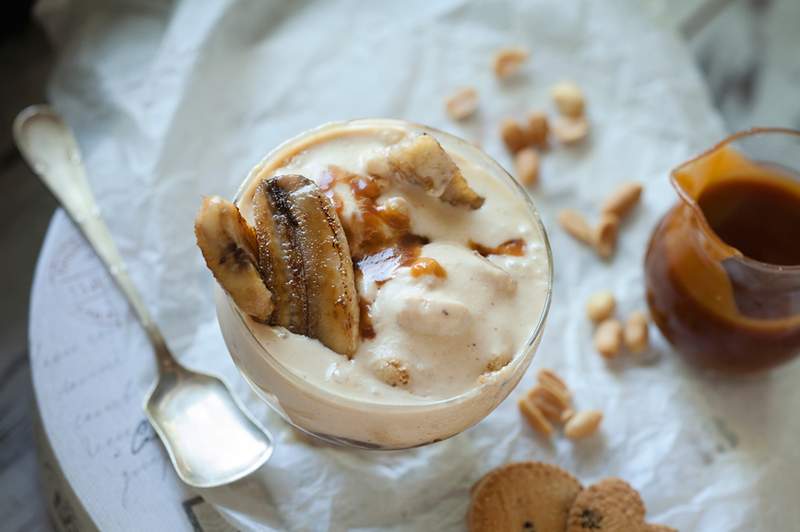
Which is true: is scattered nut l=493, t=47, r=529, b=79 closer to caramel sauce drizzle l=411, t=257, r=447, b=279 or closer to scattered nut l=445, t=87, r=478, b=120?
scattered nut l=445, t=87, r=478, b=120

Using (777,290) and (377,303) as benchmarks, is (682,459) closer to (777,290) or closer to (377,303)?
(777,290)

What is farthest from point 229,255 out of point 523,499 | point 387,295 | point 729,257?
point 729,257

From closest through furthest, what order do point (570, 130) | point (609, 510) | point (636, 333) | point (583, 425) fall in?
1. point (609, 510)
2. point (583, 425)
3. point (636, 333)
4. point (570, 130)

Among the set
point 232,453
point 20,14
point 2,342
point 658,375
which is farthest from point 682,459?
point 20,14

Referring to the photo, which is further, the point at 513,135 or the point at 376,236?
the point at 513,135

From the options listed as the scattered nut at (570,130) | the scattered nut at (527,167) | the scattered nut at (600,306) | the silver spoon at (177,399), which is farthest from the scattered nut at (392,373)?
the scattered nut at (570,130)

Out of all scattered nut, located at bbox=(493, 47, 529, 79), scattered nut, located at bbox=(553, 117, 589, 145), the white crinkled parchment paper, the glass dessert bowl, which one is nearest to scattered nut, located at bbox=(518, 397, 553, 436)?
the white crinkled parchment paper

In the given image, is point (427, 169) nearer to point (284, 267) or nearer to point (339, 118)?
point (284, 267)
